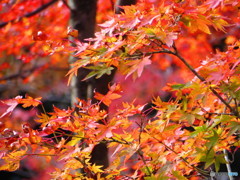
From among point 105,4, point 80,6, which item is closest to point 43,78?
point 105,4

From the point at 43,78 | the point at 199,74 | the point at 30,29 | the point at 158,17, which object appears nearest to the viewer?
the point at 158,17

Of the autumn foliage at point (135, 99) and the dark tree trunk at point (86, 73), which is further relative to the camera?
the dark tree trunk at point (86, 73)

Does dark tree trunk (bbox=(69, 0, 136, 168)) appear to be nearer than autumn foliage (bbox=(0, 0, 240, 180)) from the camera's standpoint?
No

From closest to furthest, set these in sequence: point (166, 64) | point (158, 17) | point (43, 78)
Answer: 1. point (158, 17)
2. point (166, 64)
3. point (43, 78)

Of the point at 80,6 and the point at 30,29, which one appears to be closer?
the point at 80,6

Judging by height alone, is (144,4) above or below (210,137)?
above

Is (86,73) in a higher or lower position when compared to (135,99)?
lower

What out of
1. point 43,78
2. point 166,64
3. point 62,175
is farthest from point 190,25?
point 43,78

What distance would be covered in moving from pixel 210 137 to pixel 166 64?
17.3 ft

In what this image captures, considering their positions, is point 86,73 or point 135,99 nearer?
point 135,99

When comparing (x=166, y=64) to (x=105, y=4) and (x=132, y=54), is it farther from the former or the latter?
(x=132, y=54)

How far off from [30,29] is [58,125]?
4578 mm

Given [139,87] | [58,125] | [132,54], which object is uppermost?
[132,54]

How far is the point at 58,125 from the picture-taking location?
1639mm
